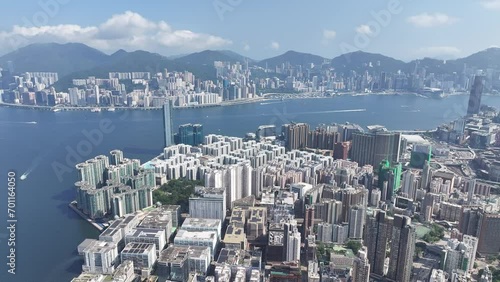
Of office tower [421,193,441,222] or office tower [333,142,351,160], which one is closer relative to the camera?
office tower [421,193,441,222]

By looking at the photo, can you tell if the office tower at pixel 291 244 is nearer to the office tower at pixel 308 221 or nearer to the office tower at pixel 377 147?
the office tower at pixel 308 221

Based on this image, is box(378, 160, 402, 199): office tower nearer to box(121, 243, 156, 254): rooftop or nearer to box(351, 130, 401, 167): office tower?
box(351, 130, 401, 167): office tower

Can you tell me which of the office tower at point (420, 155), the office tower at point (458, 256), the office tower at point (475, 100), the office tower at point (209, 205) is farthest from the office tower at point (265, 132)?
the office tower at point (475, 100)

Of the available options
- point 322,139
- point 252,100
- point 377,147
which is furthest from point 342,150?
point 252,100

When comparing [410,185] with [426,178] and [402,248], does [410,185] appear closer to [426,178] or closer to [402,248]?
[426,178]

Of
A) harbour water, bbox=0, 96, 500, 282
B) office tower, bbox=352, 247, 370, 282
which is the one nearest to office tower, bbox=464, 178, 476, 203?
office tower, bbox=352, 247, 370, 282

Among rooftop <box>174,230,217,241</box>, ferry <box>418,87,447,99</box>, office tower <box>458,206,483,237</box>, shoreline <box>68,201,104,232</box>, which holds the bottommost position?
shoreline <box>68,201,104,232</box>

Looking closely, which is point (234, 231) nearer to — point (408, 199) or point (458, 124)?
point (408, 199)
